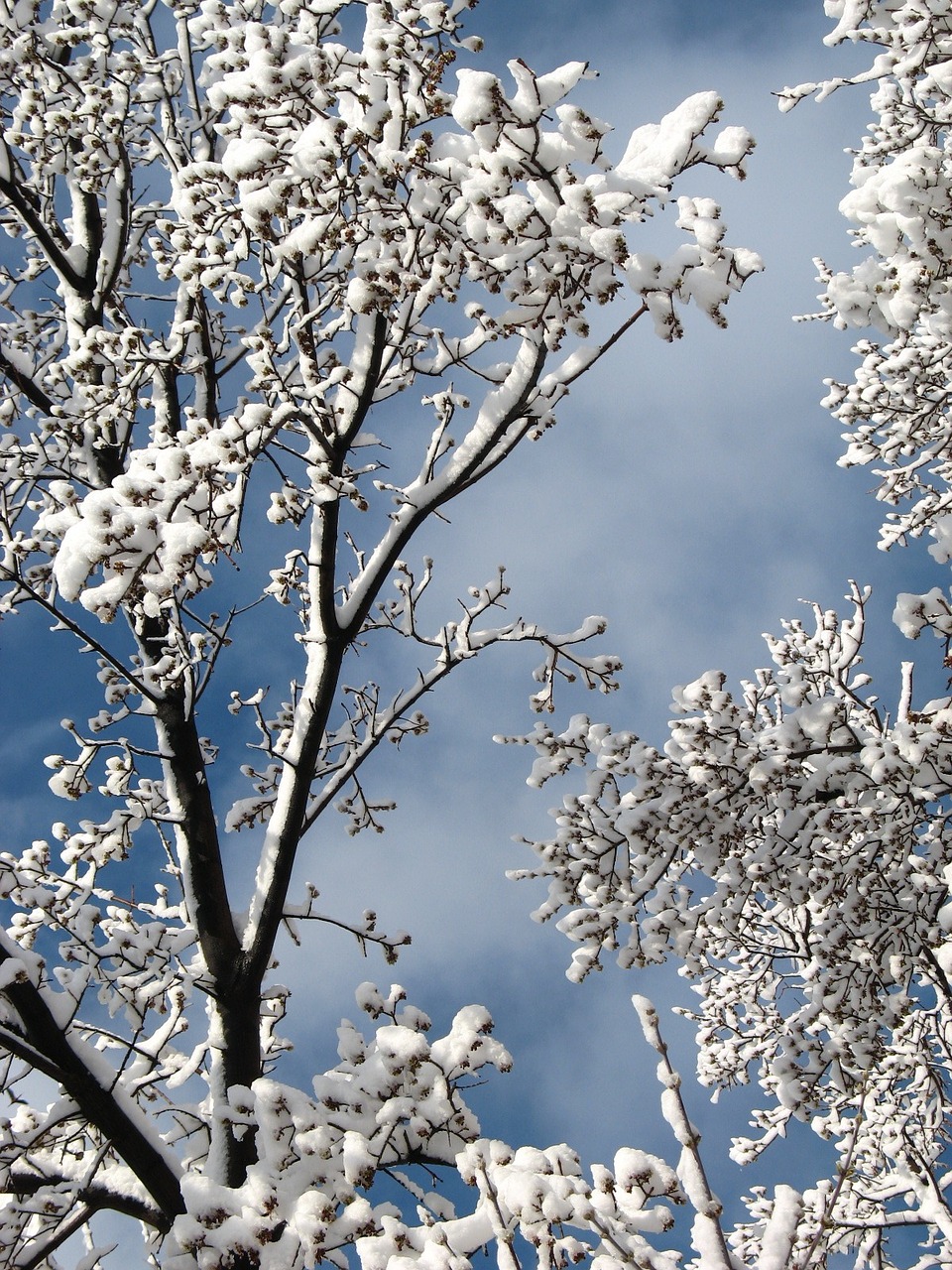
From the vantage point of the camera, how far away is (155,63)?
601cm

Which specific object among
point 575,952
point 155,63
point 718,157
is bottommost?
point 575,952

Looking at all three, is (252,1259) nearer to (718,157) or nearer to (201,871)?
(201,871)

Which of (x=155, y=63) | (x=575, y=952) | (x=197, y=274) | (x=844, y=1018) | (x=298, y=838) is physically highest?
(x=155, y=63)

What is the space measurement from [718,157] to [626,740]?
12.0ft

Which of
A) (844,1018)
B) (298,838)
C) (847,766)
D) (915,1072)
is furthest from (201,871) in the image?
(915,1072)

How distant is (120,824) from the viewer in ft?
17.8

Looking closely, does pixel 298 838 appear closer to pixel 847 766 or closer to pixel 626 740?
pixel 626 740

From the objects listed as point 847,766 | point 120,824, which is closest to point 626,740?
point 847,766

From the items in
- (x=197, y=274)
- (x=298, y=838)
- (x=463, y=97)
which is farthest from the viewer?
(x=298, y=838)

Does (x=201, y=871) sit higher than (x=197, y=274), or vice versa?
(x=197, y=274)

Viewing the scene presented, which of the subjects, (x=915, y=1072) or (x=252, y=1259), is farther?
(x=915, y=1072)

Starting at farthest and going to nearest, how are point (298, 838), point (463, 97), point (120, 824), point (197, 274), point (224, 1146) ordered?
point (120, 824)
point (298, 838)
point (224, 1146)
point (197, 274)
point (463, 97)

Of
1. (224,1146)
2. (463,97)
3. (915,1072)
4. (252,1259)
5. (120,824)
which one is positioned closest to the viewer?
(463,97)

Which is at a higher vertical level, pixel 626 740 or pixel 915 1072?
pixel 626 740
